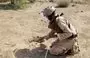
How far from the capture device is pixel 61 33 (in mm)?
4840

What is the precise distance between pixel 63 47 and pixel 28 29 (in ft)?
6.66

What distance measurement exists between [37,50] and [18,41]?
30.1 inches

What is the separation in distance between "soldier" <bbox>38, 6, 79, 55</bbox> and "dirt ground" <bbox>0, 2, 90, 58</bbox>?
182 mm

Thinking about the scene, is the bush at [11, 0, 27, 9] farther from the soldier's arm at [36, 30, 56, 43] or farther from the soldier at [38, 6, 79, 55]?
the soldier at [38, 6, 79, 55]

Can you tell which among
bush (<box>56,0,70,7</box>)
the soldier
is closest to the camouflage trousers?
the soldier

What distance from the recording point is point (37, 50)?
532cm

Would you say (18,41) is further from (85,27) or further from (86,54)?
(85,27)

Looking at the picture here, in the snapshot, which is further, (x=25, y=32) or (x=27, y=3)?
(x=27, y=3)

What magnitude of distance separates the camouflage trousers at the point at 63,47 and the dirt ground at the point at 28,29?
136 millimetres

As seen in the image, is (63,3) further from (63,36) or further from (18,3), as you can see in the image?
(63,36)

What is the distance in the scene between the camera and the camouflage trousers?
4973 millimetres

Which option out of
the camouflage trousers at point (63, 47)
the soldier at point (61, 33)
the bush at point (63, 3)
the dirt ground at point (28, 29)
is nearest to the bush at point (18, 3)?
the dirt ground at point (28, 29)

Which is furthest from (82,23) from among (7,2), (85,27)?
(7,2)

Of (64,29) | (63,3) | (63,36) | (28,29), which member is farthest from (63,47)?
(63,3)
